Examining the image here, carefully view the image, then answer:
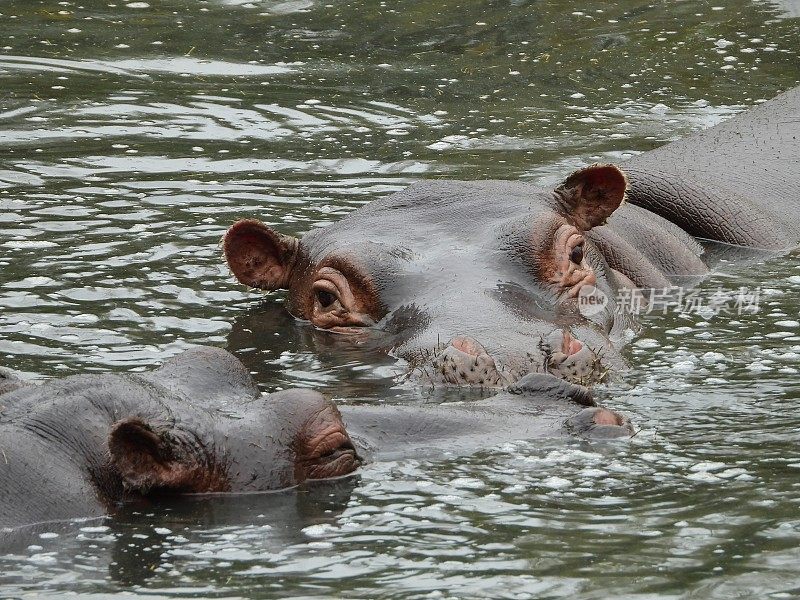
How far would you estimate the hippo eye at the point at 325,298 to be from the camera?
894cm

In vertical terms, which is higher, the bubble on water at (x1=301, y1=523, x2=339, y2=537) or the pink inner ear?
the pink inner ear

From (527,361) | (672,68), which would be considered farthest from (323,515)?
(672,68)

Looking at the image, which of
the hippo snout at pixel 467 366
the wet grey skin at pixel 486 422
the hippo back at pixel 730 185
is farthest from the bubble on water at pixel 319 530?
the hippo back at pixel 730 185

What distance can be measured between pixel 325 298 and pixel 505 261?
1.10 metres

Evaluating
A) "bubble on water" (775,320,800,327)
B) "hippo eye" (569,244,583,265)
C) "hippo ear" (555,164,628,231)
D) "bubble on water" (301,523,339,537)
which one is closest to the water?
"bubble on water" (301,523,339,537)

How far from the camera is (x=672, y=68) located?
53.9ft

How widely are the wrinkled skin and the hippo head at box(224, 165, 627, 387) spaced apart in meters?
1.31

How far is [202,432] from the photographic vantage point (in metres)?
5.81

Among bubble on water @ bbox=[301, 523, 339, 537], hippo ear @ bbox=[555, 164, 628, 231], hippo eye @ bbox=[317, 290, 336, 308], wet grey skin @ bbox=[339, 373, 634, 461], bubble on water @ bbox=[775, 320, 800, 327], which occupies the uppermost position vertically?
hippo ear @ bbox=[555, 164, 628, 231]

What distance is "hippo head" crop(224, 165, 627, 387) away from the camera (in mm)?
7324

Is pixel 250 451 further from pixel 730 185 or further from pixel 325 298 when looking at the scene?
pixel 730 185

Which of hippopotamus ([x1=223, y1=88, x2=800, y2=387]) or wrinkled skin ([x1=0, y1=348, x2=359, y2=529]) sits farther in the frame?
hippopotamus ([x1=223, y1=88, x2=800, y2=387])

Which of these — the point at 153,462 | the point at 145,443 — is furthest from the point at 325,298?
the point at 145,443

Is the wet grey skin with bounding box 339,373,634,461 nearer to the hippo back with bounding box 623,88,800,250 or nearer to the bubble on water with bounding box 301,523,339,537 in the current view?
the bubble on water with bounding box 301,523,339,537
